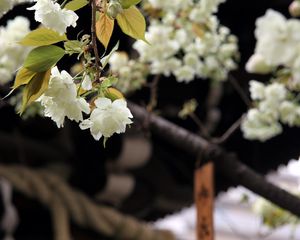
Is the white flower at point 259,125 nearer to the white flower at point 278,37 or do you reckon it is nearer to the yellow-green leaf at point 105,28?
the white flower at point 278,37

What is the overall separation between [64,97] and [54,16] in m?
0.06

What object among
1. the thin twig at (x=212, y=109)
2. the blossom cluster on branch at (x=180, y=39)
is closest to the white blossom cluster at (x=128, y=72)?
the blossom cluster on branch at (x=180, y=39)

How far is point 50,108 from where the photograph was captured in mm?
459

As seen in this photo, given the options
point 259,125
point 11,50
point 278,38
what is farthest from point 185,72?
point 278,38

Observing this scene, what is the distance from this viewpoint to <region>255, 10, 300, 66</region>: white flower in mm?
547

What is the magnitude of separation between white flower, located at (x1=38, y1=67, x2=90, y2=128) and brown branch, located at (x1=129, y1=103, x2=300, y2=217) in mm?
508

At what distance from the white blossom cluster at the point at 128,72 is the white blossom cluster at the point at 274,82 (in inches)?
8.1

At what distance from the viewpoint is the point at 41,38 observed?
0.44 meters

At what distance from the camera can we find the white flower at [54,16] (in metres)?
0.43

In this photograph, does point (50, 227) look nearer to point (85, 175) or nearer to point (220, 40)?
point (85, 175)

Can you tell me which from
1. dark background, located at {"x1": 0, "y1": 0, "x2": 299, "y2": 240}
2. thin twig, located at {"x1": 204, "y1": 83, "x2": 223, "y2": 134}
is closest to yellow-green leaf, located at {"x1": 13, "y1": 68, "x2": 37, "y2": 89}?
dark background, located at {"x1": 0, "y1": 0, "x2": 299, "y2": 240}

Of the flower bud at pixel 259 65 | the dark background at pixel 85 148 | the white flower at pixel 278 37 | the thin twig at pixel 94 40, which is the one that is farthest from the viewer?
the dark background at pixel 85 148

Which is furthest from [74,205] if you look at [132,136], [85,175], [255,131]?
[255,131]

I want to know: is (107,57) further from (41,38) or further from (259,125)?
(259,125)
